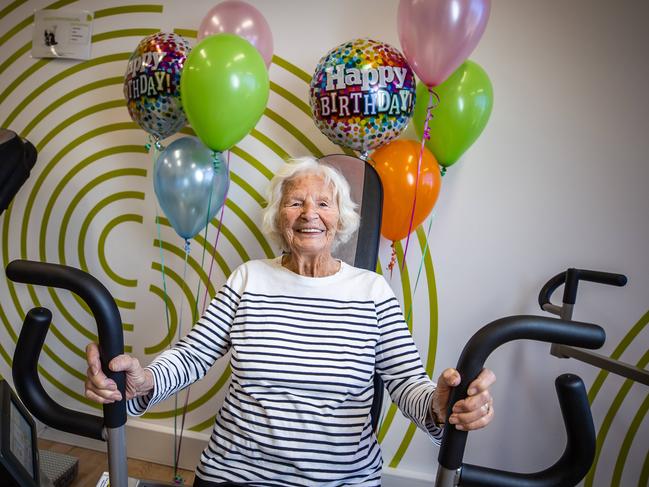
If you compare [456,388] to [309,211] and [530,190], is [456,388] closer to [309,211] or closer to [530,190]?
[309,211]

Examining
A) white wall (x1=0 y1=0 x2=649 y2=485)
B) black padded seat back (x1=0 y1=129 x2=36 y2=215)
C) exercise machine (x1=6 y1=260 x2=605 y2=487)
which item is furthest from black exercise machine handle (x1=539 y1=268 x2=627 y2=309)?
black padded seat back (x1=0 y1=129 x2=36 y2=215)

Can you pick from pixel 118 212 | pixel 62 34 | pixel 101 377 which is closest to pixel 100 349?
pixel 101 377

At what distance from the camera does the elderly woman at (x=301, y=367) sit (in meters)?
1.14

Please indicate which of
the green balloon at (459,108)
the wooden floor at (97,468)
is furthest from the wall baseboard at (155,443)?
the green balloon at (459,108)

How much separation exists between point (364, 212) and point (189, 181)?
0.62 metres

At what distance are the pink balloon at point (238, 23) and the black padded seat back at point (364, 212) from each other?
0.54 m

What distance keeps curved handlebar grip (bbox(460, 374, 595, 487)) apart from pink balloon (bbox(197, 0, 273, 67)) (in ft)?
4.77

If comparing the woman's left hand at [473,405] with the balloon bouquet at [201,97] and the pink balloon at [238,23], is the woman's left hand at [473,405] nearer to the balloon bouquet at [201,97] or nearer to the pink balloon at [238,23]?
the balloon bouquet at [201,97]

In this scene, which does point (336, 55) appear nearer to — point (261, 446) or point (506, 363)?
point (261, 446)

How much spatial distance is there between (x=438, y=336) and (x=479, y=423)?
3.71ft

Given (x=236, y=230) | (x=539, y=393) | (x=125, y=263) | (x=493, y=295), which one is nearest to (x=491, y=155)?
(x=493, y=295)

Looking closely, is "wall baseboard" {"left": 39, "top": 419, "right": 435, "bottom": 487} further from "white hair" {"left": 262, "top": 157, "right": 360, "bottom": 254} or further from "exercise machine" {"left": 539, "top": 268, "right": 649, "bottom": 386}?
"exercise machine" {"left": 539, "top": 268, "right": 649, "bottom": 386}

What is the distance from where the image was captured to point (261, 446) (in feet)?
3.75

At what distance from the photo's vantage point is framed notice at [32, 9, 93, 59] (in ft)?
6.72
